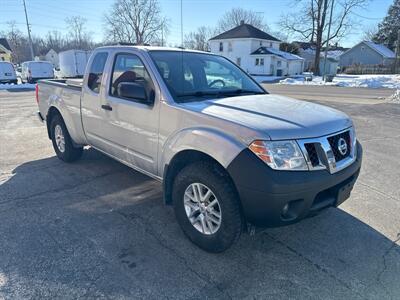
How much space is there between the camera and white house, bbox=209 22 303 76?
4475 centimetres

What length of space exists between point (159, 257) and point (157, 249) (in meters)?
0.13

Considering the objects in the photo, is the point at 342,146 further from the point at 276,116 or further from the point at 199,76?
the point at 199,76

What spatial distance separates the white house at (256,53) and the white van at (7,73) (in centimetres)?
3021

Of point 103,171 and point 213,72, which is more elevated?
point 213,72

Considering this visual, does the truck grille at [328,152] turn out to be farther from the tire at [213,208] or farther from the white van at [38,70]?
the white van at [38,70]

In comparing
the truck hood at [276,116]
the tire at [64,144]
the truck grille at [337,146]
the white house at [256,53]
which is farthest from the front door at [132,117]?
the white house at [256,53]

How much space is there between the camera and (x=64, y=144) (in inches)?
208

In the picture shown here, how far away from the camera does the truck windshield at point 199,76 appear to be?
3.33 meters

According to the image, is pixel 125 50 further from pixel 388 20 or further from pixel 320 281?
pixel 388 20

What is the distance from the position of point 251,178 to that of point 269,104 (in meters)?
1.13

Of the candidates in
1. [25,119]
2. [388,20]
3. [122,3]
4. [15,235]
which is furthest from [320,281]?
[388,20]

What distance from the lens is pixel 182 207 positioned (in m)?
3.07

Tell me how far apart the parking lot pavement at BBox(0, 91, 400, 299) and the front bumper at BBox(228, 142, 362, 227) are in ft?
1.78

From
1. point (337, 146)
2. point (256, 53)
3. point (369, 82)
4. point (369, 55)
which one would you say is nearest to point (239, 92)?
point (337, 146)
